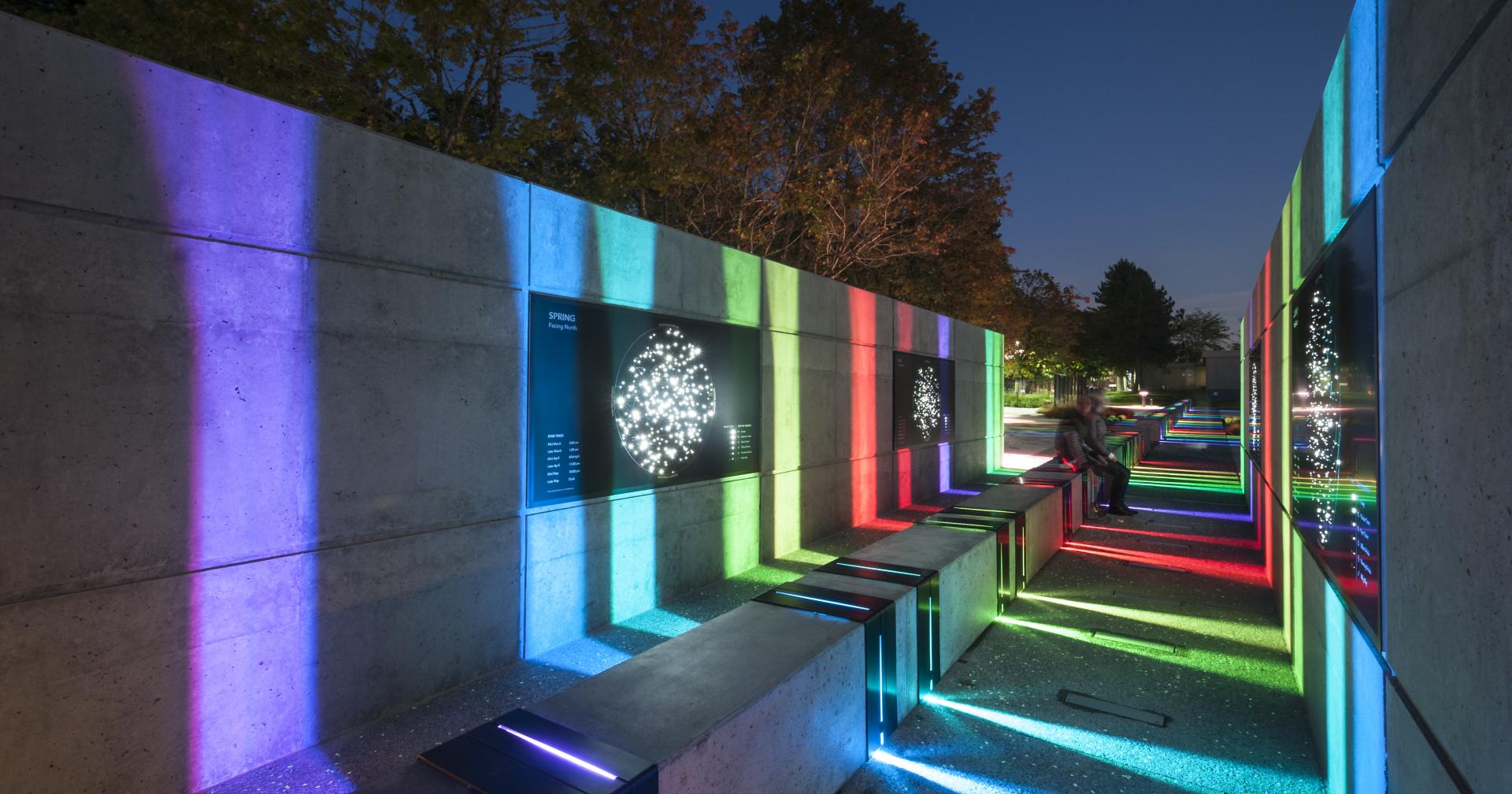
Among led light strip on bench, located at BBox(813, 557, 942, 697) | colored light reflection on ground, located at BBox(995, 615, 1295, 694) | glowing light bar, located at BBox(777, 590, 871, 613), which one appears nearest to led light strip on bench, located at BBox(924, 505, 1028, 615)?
colored light reflection on ground, located at BBox(995, 615, 1295, 694)

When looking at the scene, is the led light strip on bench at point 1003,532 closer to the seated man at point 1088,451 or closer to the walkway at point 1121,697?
the walkway at point 1121,697

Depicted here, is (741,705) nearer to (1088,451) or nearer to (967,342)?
(1088,451)

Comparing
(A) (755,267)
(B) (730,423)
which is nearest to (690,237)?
(A) (755,267)

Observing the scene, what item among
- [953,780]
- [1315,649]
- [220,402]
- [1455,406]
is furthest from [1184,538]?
[220,402]

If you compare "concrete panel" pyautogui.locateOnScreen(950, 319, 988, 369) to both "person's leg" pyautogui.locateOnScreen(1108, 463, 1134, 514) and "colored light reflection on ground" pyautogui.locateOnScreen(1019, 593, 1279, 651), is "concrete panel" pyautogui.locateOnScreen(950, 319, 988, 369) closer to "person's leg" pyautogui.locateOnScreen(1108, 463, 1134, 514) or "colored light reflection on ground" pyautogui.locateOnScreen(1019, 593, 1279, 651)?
"person's leg" pyautogui.locateOnScreen(1108, 463, 1134, 514)

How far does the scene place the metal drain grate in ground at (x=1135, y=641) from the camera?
5.00 m

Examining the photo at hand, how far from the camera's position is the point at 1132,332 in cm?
6962

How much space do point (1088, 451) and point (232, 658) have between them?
399 inches

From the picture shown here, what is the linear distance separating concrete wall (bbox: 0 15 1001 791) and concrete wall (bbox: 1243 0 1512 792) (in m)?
4.62

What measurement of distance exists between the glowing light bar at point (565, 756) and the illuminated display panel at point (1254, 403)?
8.31 m

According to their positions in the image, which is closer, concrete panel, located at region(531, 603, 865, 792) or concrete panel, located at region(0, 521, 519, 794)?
concrete panel, located at region(531, 603, 865, 792)

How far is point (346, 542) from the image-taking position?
392 cm

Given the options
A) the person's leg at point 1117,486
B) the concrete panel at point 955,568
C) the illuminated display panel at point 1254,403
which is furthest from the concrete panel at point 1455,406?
the person's leg at point 1117,486

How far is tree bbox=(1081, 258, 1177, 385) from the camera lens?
69.3 metres
